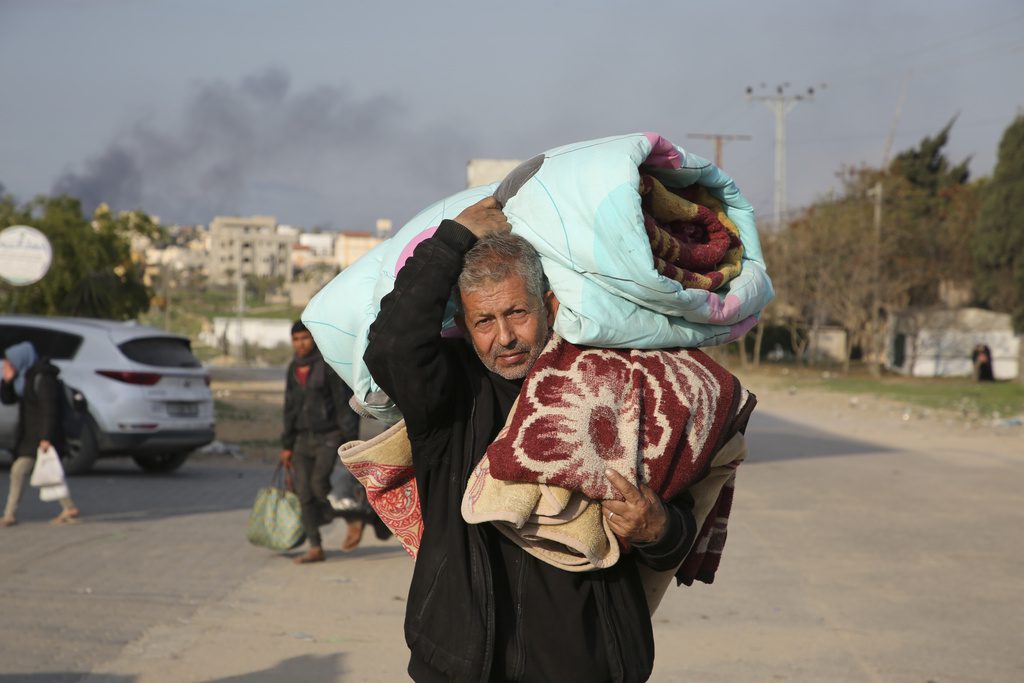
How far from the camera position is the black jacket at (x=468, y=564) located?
2961mm

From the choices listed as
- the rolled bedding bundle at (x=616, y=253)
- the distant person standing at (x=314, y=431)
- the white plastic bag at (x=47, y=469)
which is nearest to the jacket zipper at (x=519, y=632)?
the rolled bedding bundle at (x=616, y=253)

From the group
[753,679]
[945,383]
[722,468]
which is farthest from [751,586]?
[945,383]

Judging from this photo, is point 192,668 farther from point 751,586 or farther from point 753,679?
point 751,586

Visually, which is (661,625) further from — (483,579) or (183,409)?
(183,409)

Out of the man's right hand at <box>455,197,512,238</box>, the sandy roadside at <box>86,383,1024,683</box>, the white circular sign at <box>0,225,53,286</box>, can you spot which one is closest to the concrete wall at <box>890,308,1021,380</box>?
the sandy roadside at <box>86,383,1024,683</box>

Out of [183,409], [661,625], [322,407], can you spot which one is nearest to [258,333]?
[183,409]

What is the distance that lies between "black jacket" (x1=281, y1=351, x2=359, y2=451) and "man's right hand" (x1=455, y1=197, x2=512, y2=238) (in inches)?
260

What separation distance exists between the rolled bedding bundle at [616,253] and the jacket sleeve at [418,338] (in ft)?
0.49

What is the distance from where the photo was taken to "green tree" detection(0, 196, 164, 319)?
87.3ft

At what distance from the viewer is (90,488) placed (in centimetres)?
1395

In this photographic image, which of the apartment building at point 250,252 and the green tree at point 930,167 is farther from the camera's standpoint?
the apartment building at point 250,252

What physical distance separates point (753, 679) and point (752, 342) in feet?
179

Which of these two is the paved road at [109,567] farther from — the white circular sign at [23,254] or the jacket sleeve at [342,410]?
the white circular sign at [23,254]

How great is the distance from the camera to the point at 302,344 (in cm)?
994
